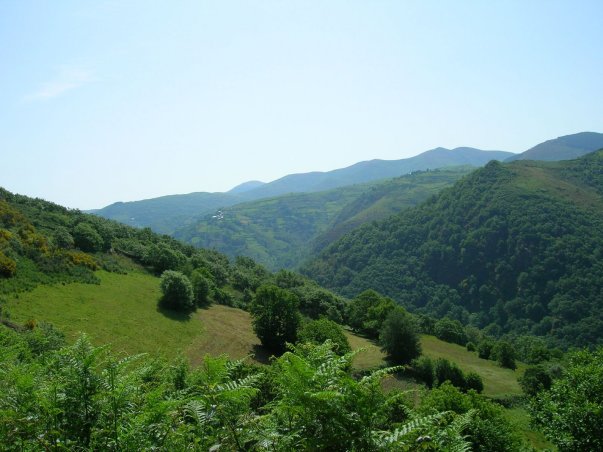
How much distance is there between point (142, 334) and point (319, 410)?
4624 cm

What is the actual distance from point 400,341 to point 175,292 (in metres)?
31.2

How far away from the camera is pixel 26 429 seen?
13.6 ft

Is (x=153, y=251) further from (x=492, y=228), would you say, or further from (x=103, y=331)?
(x=492, y=228)

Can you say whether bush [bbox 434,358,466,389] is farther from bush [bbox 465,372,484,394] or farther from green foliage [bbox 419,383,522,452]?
green foliage [bbox 419,383,522,452]

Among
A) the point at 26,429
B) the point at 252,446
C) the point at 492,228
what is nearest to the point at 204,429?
the point at 252,446

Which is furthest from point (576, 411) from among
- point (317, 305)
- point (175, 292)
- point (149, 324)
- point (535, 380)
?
point (317, 305)

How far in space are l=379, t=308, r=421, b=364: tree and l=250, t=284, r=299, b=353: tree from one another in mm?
13172

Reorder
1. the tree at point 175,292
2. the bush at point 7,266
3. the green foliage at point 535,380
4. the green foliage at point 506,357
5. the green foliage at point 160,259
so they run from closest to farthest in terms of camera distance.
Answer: the bush at point 7,266, the green foliage at point 535,380, the tree at point 175,292, the green foliage at point 506,357, the green foliage at point 160,259

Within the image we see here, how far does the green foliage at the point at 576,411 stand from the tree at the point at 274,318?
3417cm

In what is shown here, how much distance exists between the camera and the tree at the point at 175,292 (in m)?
55.5

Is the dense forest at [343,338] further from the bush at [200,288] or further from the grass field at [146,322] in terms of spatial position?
the grass field at [146,322]

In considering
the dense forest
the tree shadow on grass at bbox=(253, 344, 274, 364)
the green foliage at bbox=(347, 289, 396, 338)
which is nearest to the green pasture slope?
the tree shadow on grass at bbox=(253, 344, 274, 364)

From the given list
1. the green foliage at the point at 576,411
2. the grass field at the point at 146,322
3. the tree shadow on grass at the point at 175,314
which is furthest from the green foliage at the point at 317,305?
the green foliage at the point at 576,411

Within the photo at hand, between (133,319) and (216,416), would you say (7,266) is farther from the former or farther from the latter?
(216,416)
